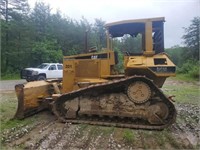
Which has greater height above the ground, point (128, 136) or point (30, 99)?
point (30, 99)

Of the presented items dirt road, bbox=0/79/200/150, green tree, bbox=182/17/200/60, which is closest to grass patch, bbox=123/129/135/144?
dirt road, bbox=0/79/200/150

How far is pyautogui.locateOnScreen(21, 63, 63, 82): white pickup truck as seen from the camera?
2044 centimetres

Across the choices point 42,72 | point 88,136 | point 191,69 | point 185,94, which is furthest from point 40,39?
point 88,136

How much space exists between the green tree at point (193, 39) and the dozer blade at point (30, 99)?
31.5 m

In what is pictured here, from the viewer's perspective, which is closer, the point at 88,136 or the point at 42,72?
the point at 88,136

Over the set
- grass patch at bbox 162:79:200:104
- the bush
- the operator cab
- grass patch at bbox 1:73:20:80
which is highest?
the operator cab

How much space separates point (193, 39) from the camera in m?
37.0

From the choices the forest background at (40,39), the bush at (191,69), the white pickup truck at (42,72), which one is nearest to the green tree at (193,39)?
the forest background at (40,39)

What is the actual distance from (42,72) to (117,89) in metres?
14.9

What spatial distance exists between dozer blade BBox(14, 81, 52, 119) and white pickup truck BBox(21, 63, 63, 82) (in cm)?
1294

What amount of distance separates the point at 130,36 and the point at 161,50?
104cm

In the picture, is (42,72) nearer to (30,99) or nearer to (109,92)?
(30,99)

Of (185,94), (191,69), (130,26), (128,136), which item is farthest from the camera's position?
(191,69)

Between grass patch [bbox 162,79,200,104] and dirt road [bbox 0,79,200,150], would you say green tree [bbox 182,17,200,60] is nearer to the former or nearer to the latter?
grass patch [bbox 162,79,200,104]
